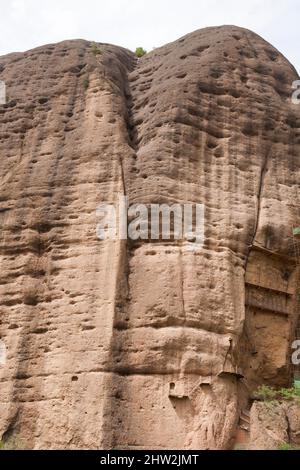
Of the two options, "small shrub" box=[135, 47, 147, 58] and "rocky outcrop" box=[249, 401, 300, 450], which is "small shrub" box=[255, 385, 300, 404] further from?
"small shrub" box=[135, 47, 147, 58]

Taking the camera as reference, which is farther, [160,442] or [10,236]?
[10,236]

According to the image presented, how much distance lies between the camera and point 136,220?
11117 mm

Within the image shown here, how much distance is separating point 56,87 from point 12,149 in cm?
178

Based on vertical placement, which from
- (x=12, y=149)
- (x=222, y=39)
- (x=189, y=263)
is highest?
(x=222, y=39)

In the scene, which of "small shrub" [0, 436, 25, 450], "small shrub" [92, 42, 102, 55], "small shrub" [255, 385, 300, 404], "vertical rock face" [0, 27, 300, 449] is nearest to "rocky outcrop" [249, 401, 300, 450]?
"small shrub" [255, 385, 300, 404]

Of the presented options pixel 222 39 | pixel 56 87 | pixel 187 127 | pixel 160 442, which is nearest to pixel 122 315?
pixel 160 442

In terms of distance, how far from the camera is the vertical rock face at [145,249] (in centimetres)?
985

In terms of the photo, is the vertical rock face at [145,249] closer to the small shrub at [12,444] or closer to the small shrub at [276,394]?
the small shrub at [12,444]

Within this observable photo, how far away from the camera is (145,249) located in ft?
35.8

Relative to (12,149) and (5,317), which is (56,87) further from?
(5,317)

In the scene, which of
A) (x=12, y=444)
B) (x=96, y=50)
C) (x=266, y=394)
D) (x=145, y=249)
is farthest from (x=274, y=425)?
(x=96, y=50)

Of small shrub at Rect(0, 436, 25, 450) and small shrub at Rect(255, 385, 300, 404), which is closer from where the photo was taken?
small shrub at Rect(0, 436, 25, 450)

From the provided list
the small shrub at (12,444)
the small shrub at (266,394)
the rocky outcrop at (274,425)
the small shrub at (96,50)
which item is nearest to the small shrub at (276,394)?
the small shrub at (266,394)

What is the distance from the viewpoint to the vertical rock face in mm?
9852
